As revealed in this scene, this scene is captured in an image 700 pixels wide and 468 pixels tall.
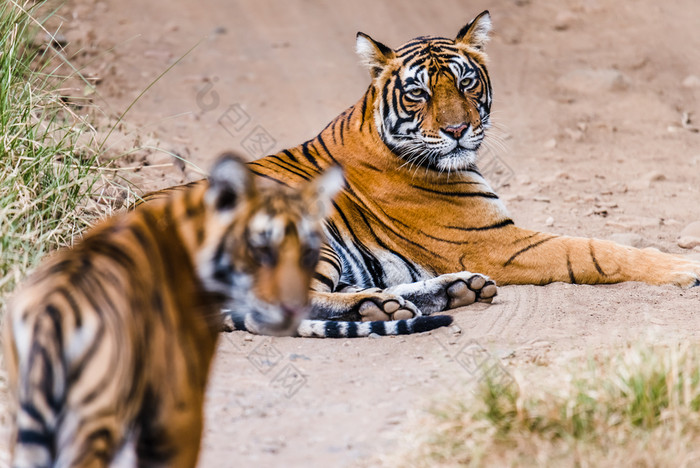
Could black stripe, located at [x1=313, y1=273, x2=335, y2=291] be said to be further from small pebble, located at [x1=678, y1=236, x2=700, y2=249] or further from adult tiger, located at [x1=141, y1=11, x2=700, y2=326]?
small pebble, located at [x1=678, y1=236, x2=700, y2=249]

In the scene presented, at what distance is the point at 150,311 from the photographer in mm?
2033

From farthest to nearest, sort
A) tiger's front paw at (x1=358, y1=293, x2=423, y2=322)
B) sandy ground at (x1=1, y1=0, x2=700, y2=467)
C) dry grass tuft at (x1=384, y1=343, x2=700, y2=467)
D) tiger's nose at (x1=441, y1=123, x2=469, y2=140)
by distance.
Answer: tiger's nose at (x1=441, y1=123, x2=469, y2=140), tiger's front paw at (x1=358, y1=293, x2=423, y2=322), sandy ground at (x1=1, y1=0, x2=700, y2=467), dry grass tuft at (x1=384, y1=343, x2=700, y2=467)

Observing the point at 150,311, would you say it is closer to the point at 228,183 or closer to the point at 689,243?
the point at 228,183

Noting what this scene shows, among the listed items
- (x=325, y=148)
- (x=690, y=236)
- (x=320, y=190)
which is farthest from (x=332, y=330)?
(x=690, y=236)

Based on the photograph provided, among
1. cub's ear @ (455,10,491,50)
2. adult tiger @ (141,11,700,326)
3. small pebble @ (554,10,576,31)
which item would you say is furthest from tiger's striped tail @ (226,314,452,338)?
small pebble @ (554,10,576,31)

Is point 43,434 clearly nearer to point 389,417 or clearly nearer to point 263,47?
point 389,417

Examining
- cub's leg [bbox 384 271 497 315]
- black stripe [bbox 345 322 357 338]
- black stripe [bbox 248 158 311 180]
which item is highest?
black stripe [bbox 248 158 311 180]

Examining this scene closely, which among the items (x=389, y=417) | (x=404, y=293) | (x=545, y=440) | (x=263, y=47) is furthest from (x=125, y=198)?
(x=263, y=47)

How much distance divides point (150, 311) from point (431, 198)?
10.5 feet

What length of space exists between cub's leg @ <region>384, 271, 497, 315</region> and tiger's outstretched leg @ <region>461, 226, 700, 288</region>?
41cm

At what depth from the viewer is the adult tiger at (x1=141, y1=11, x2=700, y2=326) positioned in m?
4.89

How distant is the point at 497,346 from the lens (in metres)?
3.96

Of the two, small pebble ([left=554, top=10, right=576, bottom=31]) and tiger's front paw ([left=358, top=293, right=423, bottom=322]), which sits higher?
small pebble ([left=554, top=10, right=576, bottom=31])

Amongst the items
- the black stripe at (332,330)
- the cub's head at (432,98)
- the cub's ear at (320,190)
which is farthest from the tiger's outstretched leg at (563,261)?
the cub's ear at (320,190)
